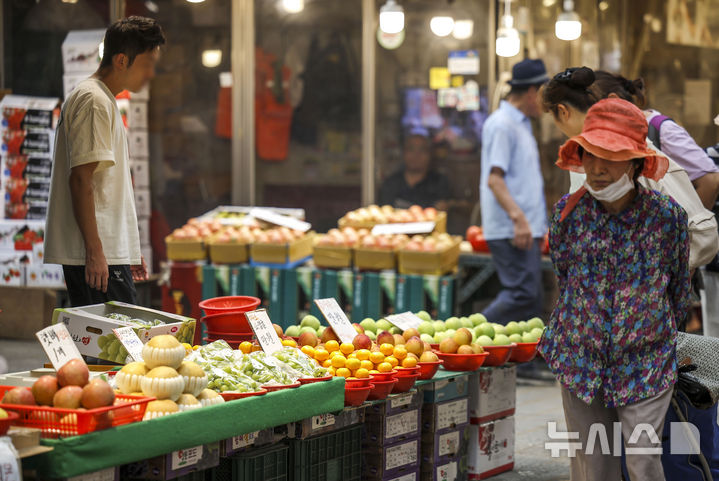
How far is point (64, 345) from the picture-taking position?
3916mm

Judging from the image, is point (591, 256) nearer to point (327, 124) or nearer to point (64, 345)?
point (64, 345)

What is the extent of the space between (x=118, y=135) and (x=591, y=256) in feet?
8.13

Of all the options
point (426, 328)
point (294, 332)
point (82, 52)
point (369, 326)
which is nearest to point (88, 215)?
point (294, 332)

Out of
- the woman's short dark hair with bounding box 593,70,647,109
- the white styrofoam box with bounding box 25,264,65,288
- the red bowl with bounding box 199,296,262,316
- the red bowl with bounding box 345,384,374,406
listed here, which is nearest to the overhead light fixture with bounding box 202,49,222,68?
the white styrofoam box with bounding box 25,264,65,288

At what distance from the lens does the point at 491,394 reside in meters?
5.72

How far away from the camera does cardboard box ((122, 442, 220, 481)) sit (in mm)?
3734

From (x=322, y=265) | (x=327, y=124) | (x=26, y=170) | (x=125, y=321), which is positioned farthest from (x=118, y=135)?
(x=327, y=124)

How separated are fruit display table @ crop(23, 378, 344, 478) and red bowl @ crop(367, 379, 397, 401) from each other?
30cm

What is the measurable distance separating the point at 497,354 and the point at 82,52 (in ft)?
19.9

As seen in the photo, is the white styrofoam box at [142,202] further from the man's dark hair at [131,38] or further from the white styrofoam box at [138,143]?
the man's dark hair at [131,38]

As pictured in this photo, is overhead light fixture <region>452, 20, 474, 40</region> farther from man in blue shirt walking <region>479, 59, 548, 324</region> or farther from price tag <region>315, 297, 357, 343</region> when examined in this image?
price tag <region>315, 297, 357, 343</region>

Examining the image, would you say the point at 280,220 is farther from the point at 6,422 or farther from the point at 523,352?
the point at 6,422

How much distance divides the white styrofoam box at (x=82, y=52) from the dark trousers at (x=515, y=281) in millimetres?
4341

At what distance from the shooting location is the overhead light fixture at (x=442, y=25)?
1069cm
